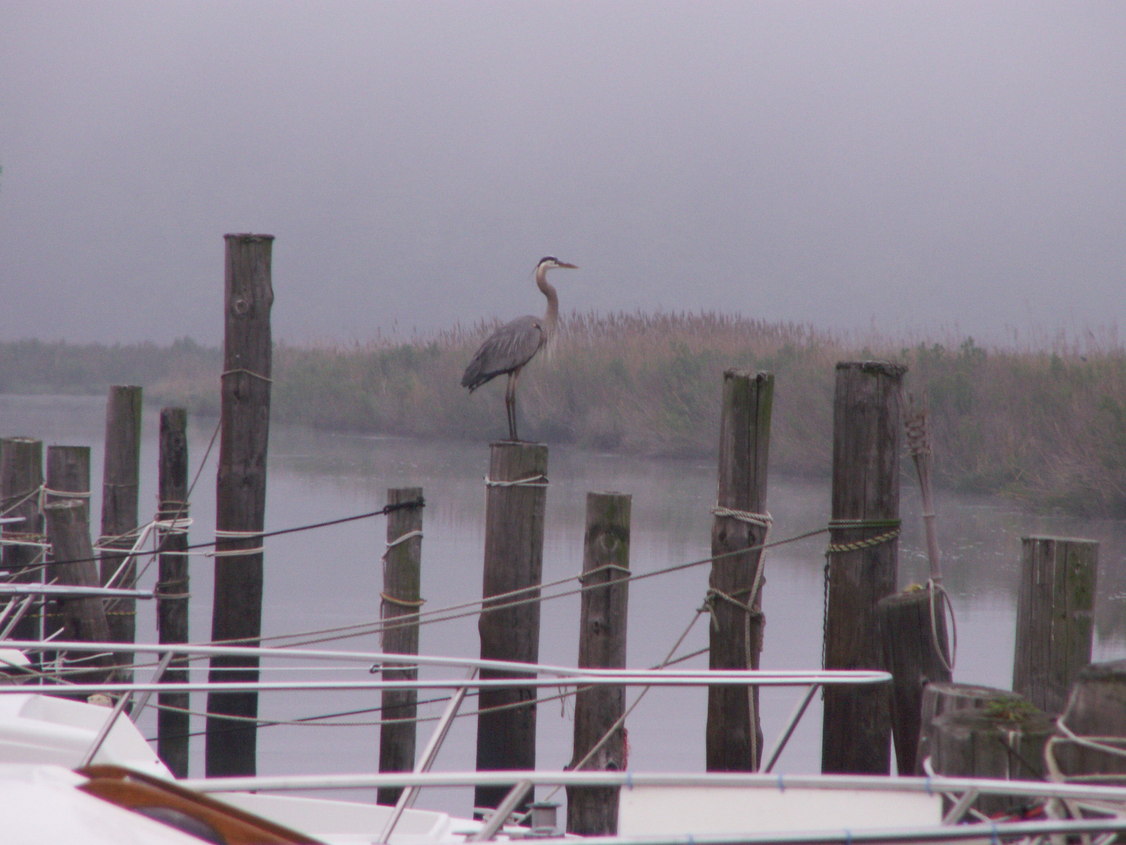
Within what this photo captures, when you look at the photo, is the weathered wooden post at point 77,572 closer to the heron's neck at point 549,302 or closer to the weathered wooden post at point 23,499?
the weathered wooden post at point 23,499

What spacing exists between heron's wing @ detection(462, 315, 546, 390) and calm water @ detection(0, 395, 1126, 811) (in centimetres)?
184

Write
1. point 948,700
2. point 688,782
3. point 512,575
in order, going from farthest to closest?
point 512,575, point 948,700, point 688,782

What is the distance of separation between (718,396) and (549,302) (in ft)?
33.1

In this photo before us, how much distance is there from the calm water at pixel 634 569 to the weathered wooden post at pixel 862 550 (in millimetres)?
Answer: 1398

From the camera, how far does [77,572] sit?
19.5 ft

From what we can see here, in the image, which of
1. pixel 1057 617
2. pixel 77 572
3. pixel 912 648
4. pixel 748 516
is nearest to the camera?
pixel 1057 617

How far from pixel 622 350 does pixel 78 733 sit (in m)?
17.3

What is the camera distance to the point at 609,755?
14.9 feet

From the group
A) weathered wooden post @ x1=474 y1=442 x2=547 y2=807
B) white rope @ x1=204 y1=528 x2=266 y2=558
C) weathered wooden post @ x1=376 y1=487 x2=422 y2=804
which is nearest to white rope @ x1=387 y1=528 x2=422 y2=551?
weathered wooden post @ x1=376 y1=487 x2=422 y2=804

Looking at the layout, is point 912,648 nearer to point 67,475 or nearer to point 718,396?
point 67,475

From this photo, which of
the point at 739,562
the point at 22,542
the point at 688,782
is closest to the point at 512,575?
the point at 739,562

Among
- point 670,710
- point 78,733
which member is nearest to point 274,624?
point 670,710

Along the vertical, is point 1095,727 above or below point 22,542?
above

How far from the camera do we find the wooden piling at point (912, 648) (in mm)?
3561
